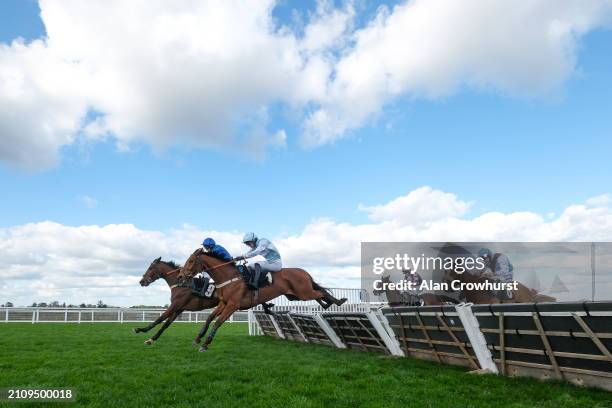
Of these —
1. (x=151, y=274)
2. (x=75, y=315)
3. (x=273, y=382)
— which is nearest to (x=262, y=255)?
(x=151, y=274)

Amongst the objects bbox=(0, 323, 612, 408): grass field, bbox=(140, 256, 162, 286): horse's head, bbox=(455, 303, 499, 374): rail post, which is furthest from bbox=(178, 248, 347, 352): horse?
bbox=(455, 303, 499, 374): rail post

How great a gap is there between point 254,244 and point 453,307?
509 centimetres

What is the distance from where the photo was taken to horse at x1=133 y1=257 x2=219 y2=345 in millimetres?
11102

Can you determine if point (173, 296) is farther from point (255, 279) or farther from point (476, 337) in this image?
point (476, 337)

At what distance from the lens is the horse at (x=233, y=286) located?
953cm

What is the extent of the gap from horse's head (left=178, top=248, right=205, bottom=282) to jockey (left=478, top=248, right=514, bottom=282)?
6.12 m

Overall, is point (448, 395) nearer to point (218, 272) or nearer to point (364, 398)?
point (364, 398)

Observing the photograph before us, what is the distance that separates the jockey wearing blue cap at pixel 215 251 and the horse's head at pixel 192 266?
0.20m

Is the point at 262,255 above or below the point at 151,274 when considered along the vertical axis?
above

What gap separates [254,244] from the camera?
415 inches

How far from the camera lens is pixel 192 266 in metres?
9.59

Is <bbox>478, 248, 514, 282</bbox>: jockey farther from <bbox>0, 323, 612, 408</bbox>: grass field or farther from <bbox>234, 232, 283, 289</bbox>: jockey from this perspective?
<bbox>234, 232, 283, 289</bbox>: jockey

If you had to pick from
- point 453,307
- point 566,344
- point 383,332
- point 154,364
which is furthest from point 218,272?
point 566,344

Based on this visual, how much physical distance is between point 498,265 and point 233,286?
5895 millimetres
